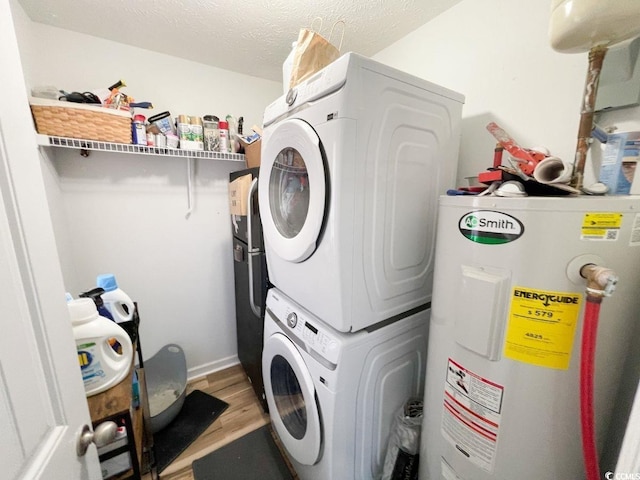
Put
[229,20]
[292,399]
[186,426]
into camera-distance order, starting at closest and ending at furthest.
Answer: [292,399]
[229,20]
[186,426]

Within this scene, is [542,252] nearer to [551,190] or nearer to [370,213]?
[551,190]

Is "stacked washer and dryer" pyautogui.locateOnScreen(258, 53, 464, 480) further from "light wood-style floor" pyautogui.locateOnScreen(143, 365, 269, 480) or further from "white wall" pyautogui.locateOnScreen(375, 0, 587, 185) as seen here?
"light wood-style floor" pyautogui.locateOnScreen(143, 365, 269, 480)

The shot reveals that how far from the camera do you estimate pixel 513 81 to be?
3.57 ft

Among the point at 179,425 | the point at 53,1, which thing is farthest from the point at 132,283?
the point at 53,1

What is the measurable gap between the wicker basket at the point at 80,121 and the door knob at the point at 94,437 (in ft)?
4.64

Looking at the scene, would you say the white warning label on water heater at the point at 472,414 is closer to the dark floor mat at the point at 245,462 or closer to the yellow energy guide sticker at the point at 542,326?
the yellow energy guide sticker at the point at 542,326

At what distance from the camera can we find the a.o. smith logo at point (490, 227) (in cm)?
62

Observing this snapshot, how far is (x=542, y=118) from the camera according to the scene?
101 cm

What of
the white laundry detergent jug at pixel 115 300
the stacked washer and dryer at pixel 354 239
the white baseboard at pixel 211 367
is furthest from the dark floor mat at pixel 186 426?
the white laundry detergent jug at pixel 115 300

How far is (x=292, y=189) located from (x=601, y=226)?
96cm

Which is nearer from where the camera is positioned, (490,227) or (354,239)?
(490,227)

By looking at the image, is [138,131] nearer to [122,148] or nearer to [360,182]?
[122,148]

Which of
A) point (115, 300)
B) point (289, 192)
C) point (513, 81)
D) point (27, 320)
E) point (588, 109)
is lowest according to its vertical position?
point (115, 300)

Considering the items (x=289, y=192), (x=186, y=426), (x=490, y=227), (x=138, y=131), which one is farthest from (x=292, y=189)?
(x=186, y=426)
